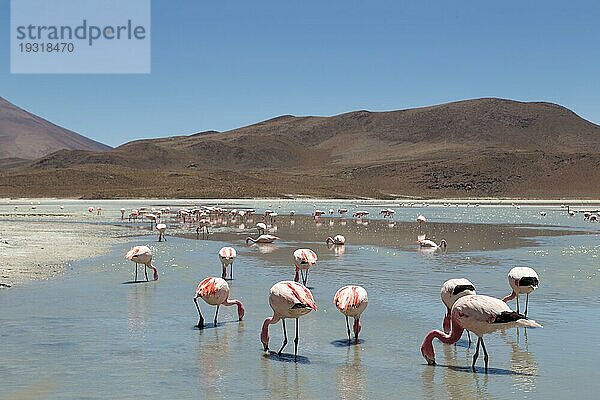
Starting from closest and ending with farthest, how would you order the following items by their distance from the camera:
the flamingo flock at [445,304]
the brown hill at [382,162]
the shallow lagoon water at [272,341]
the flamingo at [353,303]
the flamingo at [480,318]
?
the shallow lagoon water at [272,341] → the flamingo at [480,318] → the flamingo flock at [445,304] → the flamingo at [353,303] → the brown hill at [382,162]

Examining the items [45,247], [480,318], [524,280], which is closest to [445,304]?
[524,280]

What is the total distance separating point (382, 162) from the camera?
13650cm

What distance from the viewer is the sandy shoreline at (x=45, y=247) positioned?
14734 mm

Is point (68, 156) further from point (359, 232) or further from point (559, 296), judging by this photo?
point (559, 296)

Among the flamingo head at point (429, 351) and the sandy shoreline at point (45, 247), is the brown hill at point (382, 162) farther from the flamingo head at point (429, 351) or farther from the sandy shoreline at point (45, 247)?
the flamingo head at point (429, 351)

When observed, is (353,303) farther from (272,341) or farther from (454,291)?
(454,291)

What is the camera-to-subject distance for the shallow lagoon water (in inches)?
284

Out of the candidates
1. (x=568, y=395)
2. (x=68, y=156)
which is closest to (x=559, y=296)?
(x=568, y=395)

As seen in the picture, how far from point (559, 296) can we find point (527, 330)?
2843 mm

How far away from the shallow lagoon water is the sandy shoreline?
738 millimetres

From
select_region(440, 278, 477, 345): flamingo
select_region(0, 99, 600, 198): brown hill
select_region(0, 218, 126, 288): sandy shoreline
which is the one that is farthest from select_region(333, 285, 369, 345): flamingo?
select_region(0, 99, 600, 198): brown hill

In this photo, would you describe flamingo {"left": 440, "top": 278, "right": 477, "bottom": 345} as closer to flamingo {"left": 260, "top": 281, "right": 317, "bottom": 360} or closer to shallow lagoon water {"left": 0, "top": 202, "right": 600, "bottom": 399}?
shallow lagoon water {"left": 0, "top": 202, "right": 600, "bottom": 399}

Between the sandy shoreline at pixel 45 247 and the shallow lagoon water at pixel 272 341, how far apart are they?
2.42ft

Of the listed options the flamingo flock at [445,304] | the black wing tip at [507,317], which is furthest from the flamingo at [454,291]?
the black wing tip at [507,317]
